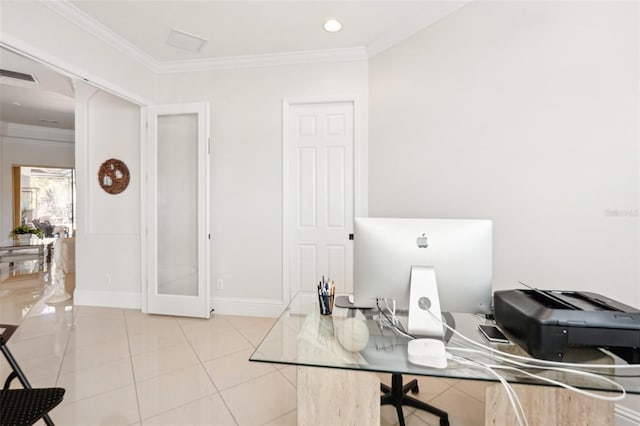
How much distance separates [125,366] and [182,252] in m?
1.37

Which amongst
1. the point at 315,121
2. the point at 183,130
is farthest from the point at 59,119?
the point at 315,121

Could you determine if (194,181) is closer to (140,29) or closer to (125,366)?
(140,29)

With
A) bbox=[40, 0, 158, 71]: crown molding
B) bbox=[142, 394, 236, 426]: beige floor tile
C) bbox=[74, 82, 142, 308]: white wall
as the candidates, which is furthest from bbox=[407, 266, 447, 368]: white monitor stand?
bbox=[74, 82, 142, 308]: white wall

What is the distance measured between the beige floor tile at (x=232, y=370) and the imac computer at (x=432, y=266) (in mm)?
1377

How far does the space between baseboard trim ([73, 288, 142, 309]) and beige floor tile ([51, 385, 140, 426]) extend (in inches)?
74.0

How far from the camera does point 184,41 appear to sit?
117 inches

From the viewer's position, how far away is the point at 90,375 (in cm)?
216

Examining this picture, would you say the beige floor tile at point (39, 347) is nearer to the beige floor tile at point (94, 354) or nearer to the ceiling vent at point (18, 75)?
the beige floor tile at point (94, 354)

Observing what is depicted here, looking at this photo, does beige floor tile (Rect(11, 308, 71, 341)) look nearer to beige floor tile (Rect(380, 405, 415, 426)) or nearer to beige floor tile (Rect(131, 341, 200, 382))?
beige floor tile (Rect(131, 341, 200, 382))

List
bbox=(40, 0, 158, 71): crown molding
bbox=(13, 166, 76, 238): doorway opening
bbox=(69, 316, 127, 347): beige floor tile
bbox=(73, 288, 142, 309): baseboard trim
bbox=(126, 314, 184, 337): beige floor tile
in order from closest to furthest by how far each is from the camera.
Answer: bbox=(40, 0, 158, 71): crown molding, bbox=(69, 316, 127, 347): beige floor tile, bbox=(126, 314, 184, 337): beige floor tile, bbox=(73, 288, 142, 309): baseboard trim, bbox=(13, 166, 76, 238): doorway opening

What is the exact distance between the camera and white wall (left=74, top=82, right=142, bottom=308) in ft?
11.9

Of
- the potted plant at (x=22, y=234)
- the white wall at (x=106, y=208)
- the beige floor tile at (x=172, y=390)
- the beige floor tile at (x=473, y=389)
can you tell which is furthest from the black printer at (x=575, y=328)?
the potted plant at (x=22, y=234)

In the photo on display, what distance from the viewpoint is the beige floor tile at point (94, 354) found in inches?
90.9

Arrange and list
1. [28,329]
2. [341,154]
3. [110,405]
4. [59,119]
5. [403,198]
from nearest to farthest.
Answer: [110,405], [403,198], [28,329], [341,154], [59,119]
